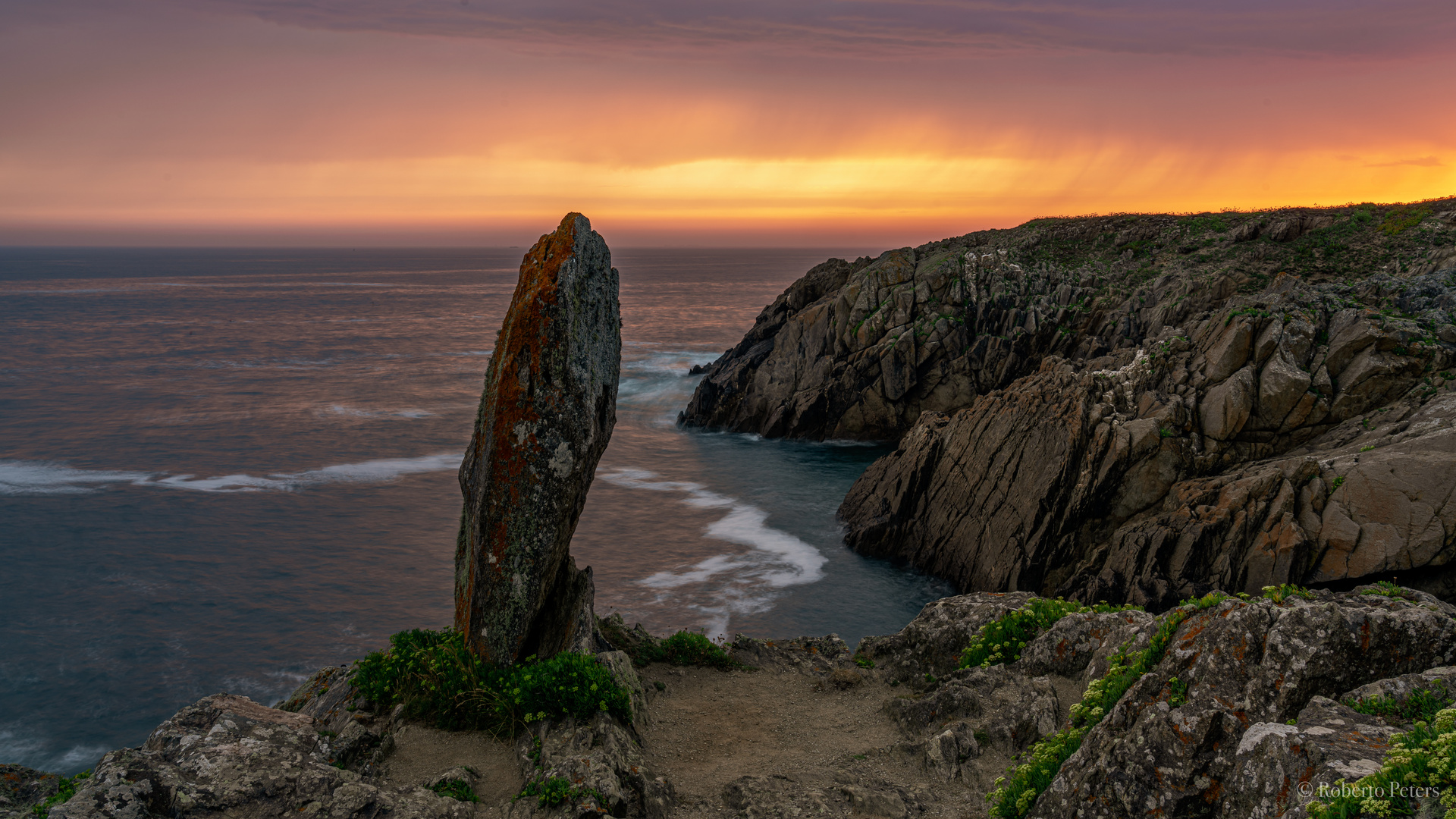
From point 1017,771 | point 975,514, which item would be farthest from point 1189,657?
point 975,514

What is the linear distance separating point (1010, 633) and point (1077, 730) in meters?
4.00

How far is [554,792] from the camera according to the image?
8.62 meters

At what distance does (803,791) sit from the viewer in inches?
364

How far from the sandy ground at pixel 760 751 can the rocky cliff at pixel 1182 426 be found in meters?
13.3

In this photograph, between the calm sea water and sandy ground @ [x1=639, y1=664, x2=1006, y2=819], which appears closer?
sandy ground @ [x1=639, y1=664, x2=1006, y2=819]

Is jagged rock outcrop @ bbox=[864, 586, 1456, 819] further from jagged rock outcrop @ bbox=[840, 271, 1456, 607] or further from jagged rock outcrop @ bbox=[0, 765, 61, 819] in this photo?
jagged rock outcrop @ bbox=[840, 271, 1456, 607]

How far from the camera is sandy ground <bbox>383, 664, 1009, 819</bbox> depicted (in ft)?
30.0

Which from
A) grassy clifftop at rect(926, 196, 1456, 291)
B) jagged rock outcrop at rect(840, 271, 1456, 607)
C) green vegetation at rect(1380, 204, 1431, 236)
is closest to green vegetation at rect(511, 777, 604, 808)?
jagged rock outcrop at rect(840, 271, 1456, 607)

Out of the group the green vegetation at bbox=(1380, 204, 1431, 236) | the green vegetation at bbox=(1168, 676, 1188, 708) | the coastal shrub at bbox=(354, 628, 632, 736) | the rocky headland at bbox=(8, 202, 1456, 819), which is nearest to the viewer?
the rocky headland at bbox=(8, 202, 1456, 819)

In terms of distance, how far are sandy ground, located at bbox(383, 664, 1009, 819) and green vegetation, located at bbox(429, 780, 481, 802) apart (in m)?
0.17

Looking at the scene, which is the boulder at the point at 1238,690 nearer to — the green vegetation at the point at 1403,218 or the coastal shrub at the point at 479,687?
the coastal shrub at the point at 479,687

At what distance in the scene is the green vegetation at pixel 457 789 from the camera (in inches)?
347

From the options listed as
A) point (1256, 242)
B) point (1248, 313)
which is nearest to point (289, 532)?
point (1248, 313)

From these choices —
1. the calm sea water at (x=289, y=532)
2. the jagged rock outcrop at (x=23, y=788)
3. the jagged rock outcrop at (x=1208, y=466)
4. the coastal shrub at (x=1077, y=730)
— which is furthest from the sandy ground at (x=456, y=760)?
the jagged rock outcrop at (x=1208, y=466)
